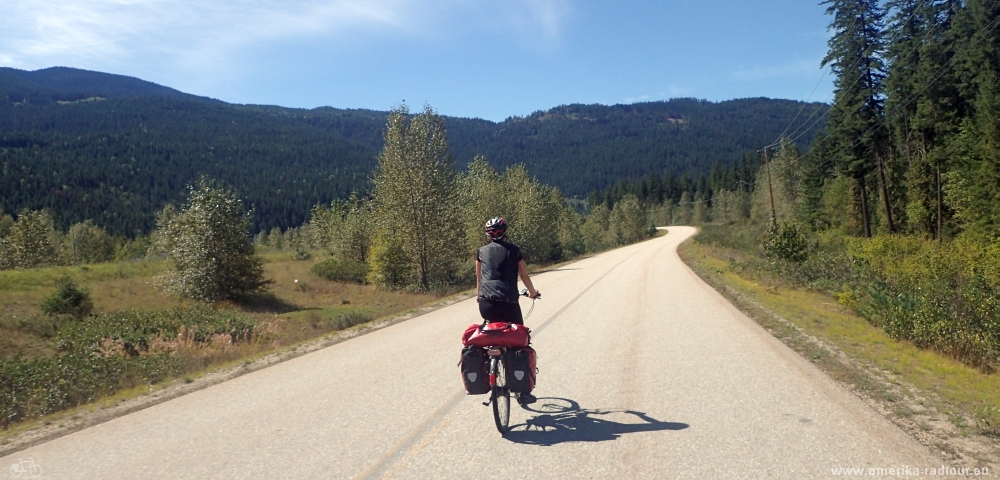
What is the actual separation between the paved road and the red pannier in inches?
32.2

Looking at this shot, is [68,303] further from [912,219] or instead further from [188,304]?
[912,219]

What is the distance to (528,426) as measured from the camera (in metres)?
5.79

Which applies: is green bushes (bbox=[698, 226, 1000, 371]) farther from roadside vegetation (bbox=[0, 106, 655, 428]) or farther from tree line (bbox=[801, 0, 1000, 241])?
roadside vegetation (bbox=[0, 106, 655, 428])

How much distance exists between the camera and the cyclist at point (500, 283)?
610 cm

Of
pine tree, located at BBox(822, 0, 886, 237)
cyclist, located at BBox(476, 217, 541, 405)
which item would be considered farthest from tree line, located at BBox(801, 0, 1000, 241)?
cyclist, located at BBox(476, 217, 541, 405)

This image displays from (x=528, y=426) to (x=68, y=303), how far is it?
2582cm

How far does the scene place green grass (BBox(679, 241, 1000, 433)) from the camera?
6525mm

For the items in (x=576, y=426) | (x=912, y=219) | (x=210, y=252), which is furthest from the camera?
(x=912, y=219)

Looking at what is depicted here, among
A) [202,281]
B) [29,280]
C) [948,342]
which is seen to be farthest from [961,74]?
[29,280]

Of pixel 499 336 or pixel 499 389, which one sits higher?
pixel 499 336

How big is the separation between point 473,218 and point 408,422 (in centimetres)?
3624

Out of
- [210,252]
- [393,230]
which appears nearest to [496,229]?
[393,230]

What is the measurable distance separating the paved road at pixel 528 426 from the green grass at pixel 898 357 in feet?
3.56

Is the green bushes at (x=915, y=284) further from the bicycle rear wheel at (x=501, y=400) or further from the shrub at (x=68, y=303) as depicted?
the shrub at (x=68, y=303)
